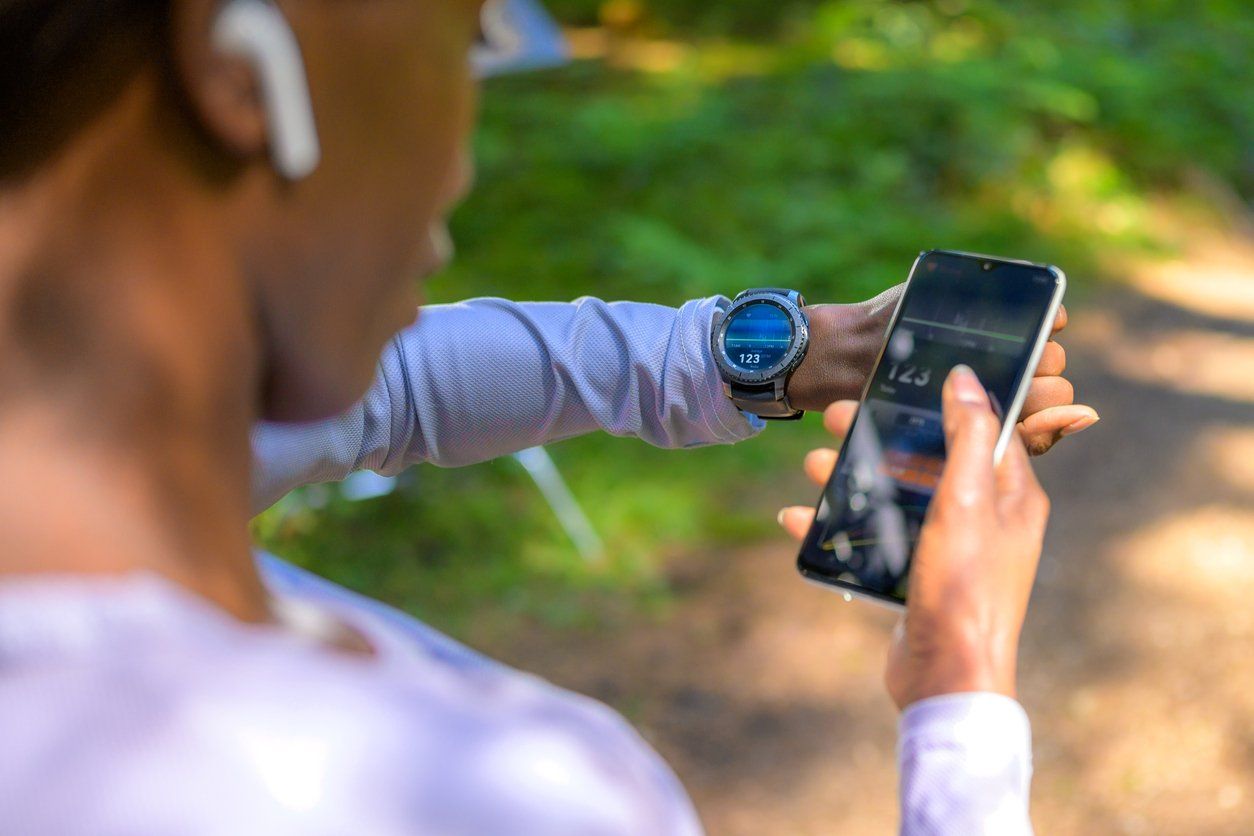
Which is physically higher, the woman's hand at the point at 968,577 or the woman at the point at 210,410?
the woman at the point at 210,410

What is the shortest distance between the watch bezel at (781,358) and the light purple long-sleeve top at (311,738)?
2.07ft

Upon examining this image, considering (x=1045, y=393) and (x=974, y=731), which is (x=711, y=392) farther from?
(x=974, y=731)

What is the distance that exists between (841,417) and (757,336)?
36 cm

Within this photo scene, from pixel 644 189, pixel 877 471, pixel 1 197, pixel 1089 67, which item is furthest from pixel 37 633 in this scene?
pixel 1089 67

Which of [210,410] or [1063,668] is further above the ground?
[210,410]

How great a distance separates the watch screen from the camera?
1.48m

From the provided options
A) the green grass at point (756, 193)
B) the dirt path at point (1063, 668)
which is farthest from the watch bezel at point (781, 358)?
the green grass at point (756, 193)

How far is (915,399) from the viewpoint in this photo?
119 centimetres

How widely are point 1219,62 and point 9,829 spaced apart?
9.35 metres

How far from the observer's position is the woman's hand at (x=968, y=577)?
2.92 ft

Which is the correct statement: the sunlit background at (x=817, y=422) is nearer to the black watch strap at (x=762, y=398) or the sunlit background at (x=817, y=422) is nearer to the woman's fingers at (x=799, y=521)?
the black watch strap at (x=762, y=398)

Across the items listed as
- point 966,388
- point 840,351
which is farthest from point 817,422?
point 966,388

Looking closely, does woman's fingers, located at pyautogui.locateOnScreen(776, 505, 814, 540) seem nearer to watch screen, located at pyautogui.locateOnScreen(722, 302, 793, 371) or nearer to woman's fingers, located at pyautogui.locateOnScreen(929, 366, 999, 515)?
woman's fingers, located at pyautogui.locateOnScreen(929, 366, 999, 515)

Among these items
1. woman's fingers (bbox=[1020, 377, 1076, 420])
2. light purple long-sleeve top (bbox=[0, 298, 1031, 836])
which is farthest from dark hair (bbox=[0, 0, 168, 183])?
woman's fingers (bbox=[1020, 377, 1076, 420])
